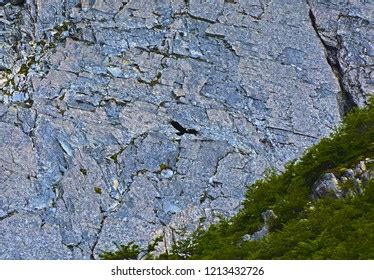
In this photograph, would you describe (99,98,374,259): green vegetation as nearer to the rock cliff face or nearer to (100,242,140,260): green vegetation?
(100,242,140,260): green vegetation

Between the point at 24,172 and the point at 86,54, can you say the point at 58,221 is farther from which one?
the point at 86,54

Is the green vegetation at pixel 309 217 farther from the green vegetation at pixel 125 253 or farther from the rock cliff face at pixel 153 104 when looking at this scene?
the rock cliff face at pixel 153 104

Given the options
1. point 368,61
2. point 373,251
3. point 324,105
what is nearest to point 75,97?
point 324,105

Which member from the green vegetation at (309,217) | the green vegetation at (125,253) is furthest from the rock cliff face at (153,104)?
the green vegetation at (309,217)

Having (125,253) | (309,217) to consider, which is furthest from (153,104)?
(309,217)

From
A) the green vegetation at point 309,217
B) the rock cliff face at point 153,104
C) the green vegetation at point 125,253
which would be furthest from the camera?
the rock cliff face at point 153,104

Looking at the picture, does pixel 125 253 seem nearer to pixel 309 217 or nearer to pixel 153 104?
pixel 153 104

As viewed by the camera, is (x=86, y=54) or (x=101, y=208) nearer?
(x=101, y=208)

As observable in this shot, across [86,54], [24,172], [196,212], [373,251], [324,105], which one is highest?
[86,54]
